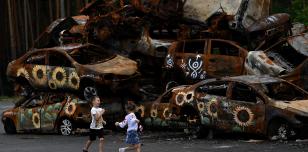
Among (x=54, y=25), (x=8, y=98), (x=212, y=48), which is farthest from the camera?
(x=8, y=98)

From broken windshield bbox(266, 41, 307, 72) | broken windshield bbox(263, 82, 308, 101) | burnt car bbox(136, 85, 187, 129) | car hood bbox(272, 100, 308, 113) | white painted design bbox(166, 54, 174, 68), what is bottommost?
burnt car bbox(136, 85, 187, 129)

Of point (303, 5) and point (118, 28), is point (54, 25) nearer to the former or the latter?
point (118, 28)

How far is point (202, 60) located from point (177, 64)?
0.81m

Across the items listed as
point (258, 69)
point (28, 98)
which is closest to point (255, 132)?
point (258, 69)

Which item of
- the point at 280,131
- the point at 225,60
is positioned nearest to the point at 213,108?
the point at 280,131

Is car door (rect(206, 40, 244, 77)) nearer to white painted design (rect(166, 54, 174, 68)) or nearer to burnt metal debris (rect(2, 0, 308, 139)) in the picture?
burnt metal debris (rect(2, 0, 308, 139))

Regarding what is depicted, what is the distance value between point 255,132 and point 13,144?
589cm

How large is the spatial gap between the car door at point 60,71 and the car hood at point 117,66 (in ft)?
1.87

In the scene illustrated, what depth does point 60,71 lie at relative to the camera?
18891mm

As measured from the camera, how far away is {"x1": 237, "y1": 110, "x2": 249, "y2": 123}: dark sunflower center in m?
15.0

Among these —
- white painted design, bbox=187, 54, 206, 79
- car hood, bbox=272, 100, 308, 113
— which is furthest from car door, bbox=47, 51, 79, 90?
car hood, bbox=272, 100, 308, 113

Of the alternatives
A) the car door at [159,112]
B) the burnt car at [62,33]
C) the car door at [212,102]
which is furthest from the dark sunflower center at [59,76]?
the car door at [212,102]

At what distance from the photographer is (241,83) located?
1548 cm

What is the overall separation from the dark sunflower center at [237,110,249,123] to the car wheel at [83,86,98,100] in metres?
4.60
